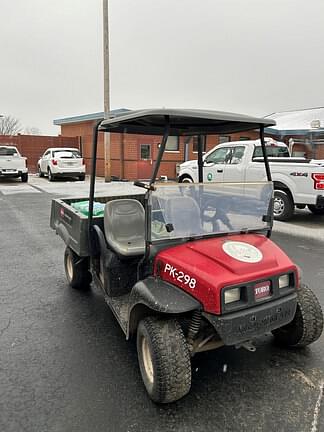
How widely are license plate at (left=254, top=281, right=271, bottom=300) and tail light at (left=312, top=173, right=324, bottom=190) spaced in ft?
20.5

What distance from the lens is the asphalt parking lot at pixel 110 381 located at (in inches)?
84.7

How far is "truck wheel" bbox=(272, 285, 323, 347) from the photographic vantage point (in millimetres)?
2738

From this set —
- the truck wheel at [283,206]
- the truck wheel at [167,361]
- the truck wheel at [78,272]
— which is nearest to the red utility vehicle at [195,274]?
the truck wheel at [167,361]

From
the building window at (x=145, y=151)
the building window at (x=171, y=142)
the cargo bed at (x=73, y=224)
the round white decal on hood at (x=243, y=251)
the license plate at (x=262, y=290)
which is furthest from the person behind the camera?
the building window at (x=145, y=151)

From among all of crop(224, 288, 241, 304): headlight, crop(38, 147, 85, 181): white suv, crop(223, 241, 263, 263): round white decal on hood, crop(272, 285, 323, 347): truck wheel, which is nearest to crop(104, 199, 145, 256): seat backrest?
crop(223, 241, 263, 263): round white decal on hood

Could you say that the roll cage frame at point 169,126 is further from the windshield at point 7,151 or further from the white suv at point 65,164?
the windshield at point 7,151

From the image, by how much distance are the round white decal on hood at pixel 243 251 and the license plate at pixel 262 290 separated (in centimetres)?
17

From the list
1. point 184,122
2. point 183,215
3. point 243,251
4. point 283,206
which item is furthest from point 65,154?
point 243,251

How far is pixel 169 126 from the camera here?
2641mm

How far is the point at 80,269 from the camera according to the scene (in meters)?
4.05

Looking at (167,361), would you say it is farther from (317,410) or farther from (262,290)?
(317,410)

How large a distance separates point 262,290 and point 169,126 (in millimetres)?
1392

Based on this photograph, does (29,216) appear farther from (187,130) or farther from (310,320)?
(310,320)

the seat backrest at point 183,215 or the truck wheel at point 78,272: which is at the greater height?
the seat backrest at point 183,215
